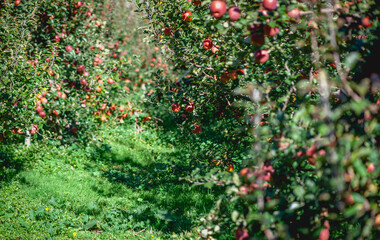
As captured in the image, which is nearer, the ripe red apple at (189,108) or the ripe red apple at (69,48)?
the ripe red apple at (189,108)

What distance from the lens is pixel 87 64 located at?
5.64 m

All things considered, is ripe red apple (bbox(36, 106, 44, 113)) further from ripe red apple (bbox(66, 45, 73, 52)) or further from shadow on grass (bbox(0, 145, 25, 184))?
ripe red apple (bbox(66, 45, 73, 52))

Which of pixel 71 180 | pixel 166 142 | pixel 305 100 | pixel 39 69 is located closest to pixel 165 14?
pixel 305 100

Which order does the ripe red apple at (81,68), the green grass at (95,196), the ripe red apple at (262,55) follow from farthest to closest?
1. the ripe red apple at (81,68)
2. the green grass at (95,196)
3. the ripe red apple at (262,55)

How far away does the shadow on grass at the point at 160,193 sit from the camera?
3.54 metres

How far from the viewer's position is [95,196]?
4.21 m

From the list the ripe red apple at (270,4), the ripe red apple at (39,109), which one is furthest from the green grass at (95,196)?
the ripe red apple at (270,4)

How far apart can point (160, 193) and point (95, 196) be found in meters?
0.91

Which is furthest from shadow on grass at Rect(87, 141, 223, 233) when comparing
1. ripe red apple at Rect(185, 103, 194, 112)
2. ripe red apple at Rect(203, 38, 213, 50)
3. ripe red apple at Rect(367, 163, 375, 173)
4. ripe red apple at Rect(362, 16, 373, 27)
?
ripe red apple at Rect(362, 16, 373, 27)

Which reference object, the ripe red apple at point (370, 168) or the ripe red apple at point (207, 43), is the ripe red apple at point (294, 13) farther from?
the ripe red apple at point (207, 43)

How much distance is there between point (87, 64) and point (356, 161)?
5.32m

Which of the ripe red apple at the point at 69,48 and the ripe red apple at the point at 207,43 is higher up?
the ripe red apple at the point at 207,43

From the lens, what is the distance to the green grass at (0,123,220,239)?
330 centimetres

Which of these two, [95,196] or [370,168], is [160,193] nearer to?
[95,196]
